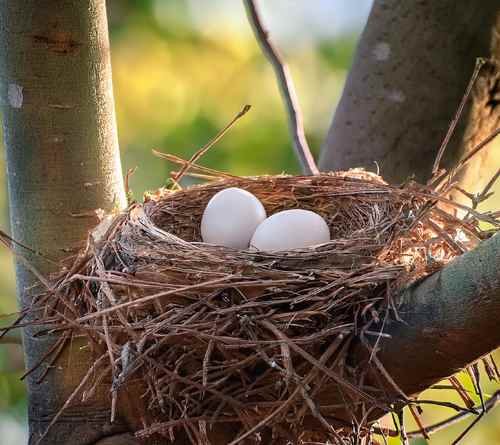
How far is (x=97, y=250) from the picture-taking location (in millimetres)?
1616

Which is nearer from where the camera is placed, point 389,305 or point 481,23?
point 389,305

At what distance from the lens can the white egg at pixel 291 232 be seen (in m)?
1.83

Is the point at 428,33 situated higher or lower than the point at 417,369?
higher

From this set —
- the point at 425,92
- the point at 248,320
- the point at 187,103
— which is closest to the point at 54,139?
the point at 248,320

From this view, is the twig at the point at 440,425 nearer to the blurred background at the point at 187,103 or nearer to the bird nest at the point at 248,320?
the bird nest at the point at 248,320

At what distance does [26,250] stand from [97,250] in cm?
15

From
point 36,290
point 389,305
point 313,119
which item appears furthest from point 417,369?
point 313,119

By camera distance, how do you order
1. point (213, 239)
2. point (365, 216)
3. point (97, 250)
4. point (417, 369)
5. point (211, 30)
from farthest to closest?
point (211, 30) < point (213, 239) < point (365, 216) < point (97, 250) < point (417, 369)

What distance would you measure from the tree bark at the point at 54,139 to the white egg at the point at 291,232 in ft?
1.16

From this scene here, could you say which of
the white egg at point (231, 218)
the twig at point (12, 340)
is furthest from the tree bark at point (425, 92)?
the twig at point (12, 340)

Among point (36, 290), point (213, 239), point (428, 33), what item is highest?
point (428, 33)

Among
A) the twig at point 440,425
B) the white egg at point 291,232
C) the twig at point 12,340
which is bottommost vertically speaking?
the twig at point 440,425

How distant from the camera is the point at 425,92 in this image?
84.4 inches

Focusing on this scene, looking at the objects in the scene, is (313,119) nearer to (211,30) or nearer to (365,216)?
(211,30)
